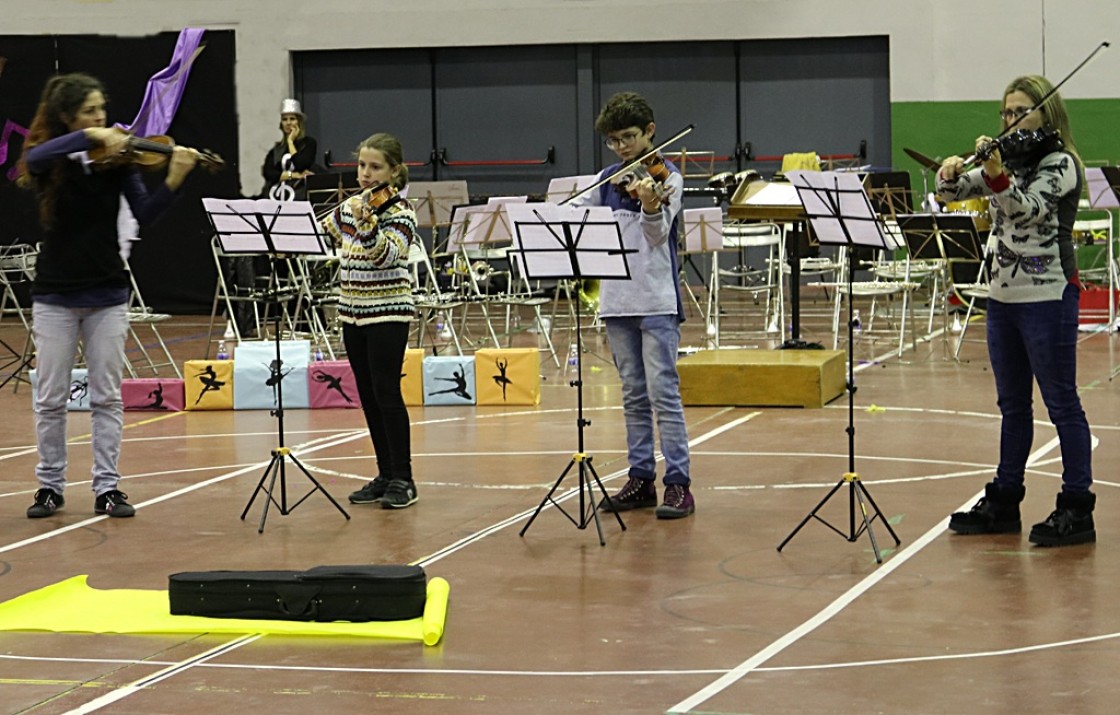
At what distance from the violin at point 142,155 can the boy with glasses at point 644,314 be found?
4.83 ft

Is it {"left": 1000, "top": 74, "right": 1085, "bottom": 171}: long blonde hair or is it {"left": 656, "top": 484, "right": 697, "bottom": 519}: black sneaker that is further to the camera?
{"left": 656, "top": 484, "right": 697, "bottom": 519}: black sneaker

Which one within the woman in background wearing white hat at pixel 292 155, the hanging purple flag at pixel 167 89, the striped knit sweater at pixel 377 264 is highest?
the hanging purple flag at pixel 167 89

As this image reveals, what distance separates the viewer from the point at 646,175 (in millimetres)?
6262

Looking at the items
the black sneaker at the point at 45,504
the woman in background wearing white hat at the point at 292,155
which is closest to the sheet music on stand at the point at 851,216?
the black sneaker at the point at 45,504

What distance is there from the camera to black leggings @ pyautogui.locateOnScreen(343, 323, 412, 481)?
674 cm

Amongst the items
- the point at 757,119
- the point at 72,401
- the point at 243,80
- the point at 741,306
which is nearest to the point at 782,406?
the point at 72,401

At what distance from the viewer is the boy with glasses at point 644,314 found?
6.32 meters

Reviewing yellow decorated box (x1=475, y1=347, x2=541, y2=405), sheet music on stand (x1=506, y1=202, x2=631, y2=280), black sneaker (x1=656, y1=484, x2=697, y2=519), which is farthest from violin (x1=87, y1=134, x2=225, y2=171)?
yellow decorated box (x1=475, y1=347, x2=541, y2=405)

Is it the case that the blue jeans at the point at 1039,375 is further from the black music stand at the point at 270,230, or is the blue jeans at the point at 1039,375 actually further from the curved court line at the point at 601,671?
the black music stand at the point at 270,230

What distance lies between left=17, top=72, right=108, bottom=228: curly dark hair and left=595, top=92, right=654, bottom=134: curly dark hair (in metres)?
2.08

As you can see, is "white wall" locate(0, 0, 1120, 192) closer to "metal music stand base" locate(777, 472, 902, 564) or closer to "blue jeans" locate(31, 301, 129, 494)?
"blue jeans" locate(31, 301, 129, 494)

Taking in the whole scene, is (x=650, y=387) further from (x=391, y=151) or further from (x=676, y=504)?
(x=391, y=151)

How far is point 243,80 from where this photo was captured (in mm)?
19391

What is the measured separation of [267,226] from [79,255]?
1291 millimetres
